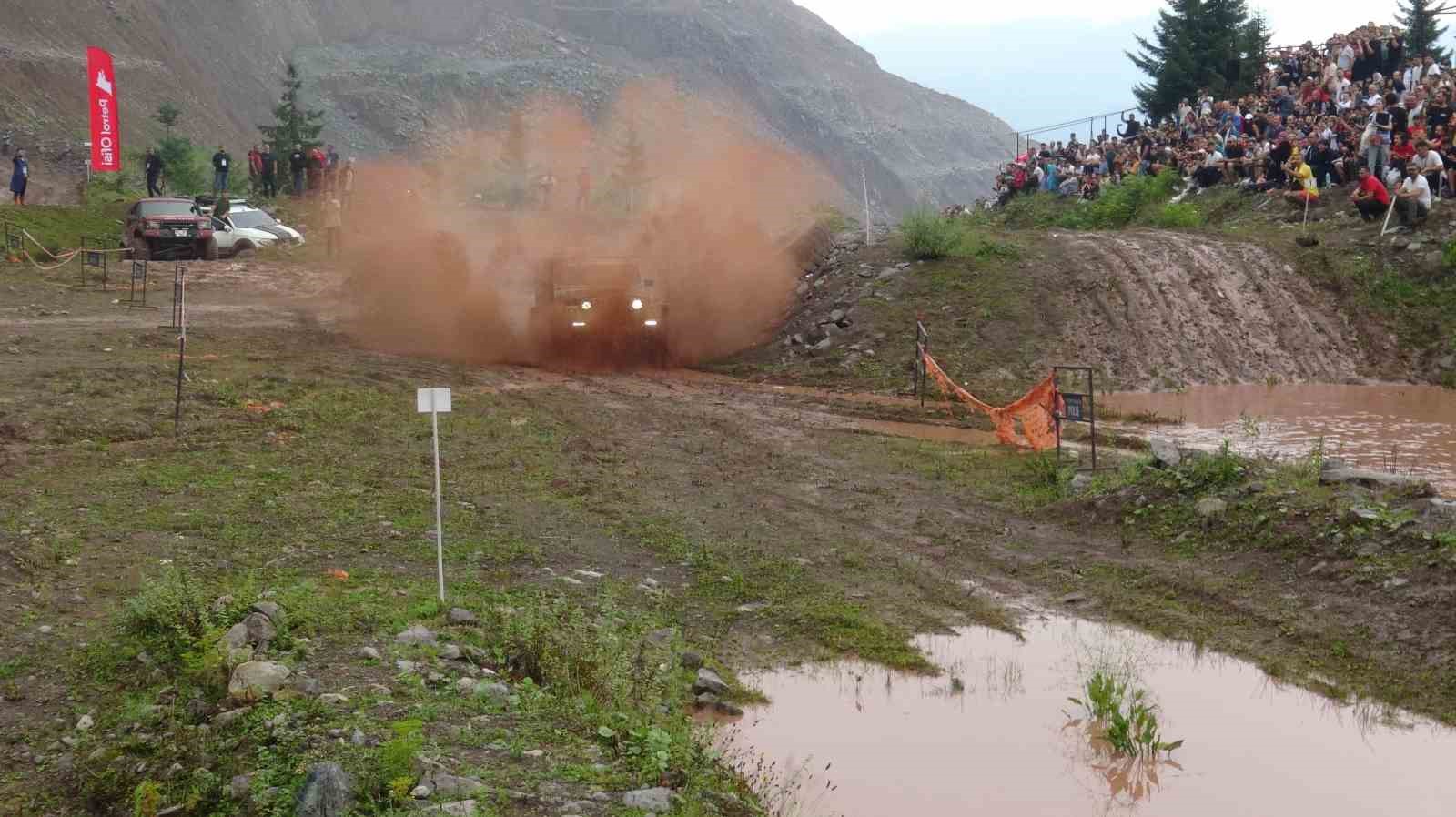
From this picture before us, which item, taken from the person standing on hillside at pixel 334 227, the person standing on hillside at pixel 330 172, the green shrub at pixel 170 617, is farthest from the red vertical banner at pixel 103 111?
the green shrub at pixel 170 617

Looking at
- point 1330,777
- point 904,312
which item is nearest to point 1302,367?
point 904,312

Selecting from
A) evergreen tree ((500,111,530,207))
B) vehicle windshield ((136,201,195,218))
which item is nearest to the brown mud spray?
evergreen tree ((500,111,530,207))

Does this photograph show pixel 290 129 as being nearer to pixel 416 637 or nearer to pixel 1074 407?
pixel 1074 407

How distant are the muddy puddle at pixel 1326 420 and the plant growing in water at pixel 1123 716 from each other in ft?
25.4

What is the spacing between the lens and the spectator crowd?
26.9 m

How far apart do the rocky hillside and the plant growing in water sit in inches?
2096

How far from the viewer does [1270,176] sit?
3127 cm

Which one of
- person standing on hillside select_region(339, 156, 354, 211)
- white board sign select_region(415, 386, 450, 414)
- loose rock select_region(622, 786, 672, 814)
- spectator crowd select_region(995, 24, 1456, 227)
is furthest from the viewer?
person standing on hillside select_region(339, 156, 354, 211)

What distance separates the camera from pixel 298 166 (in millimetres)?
46594

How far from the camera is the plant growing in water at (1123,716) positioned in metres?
8.67

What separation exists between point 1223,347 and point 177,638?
21.5 metres

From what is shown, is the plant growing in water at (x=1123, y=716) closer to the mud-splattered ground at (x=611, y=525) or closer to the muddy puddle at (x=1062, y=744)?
the muddy puddle at (x=1062, y=744)

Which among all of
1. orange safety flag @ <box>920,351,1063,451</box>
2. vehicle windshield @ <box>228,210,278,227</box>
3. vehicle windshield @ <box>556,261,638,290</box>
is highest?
vehicle windshield @ <box>228,210,278,227</box>

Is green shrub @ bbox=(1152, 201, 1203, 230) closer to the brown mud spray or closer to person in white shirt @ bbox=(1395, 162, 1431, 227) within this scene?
person in white shirt @ bbox=(1395, 162, 1431, 227)
